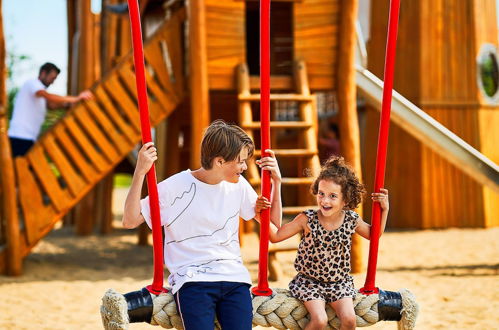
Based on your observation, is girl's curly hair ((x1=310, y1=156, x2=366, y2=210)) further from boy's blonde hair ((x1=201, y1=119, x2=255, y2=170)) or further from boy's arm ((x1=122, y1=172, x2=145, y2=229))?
boy's arm ((x1=122, y1=172, x2=145, y2=229))

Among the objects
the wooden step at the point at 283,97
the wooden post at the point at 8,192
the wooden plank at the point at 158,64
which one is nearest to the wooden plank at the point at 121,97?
the wooden plank at the point at 158,64

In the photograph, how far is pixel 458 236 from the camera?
29.4 feet

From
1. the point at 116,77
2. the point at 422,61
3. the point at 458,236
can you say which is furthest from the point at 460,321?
the point at 422,61

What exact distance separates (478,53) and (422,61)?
0.86 metres

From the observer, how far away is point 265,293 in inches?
104

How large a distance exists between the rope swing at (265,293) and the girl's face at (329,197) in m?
0.17

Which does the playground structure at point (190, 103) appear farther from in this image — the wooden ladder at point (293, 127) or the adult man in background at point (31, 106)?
the adult man in background at point (31, 106)

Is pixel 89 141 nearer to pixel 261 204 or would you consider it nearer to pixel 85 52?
pixel 85 52

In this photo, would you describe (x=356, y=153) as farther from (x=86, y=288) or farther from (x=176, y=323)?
(x=176, y=323)


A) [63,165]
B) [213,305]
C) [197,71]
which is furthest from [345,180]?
[63,165]

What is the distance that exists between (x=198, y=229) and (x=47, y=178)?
3849 mm

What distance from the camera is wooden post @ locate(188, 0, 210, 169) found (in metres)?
6.12

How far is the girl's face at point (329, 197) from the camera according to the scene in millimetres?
2723

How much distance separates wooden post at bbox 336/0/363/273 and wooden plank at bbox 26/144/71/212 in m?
2.61
